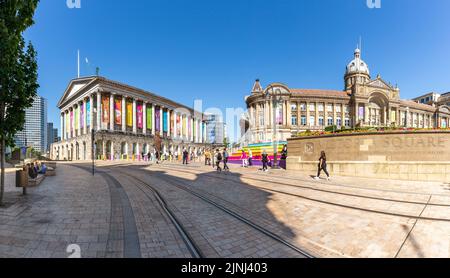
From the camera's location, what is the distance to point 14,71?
19.4ft

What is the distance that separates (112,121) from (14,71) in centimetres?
4994

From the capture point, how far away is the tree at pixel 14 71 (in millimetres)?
5449

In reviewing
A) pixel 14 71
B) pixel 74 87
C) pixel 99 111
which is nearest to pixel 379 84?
pixel 99 111

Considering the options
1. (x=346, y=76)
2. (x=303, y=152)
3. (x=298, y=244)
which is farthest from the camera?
(x=346, y=76)

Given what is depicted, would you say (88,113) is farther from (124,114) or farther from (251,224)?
(251,224)

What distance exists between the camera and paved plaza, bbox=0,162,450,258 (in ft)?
12.6

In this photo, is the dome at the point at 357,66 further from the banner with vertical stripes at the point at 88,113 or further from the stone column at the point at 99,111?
the banner with vertical stripes at the point at 88,113

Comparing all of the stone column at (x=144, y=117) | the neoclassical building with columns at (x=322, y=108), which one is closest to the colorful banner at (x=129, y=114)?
the stone column at (x=144, y=117)

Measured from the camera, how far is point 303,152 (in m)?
15.8

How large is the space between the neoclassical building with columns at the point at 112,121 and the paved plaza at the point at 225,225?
35113 millimetres

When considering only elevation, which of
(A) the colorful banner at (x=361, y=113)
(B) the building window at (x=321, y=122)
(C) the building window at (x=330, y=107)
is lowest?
(B) the building window at (x=321, y=122)
